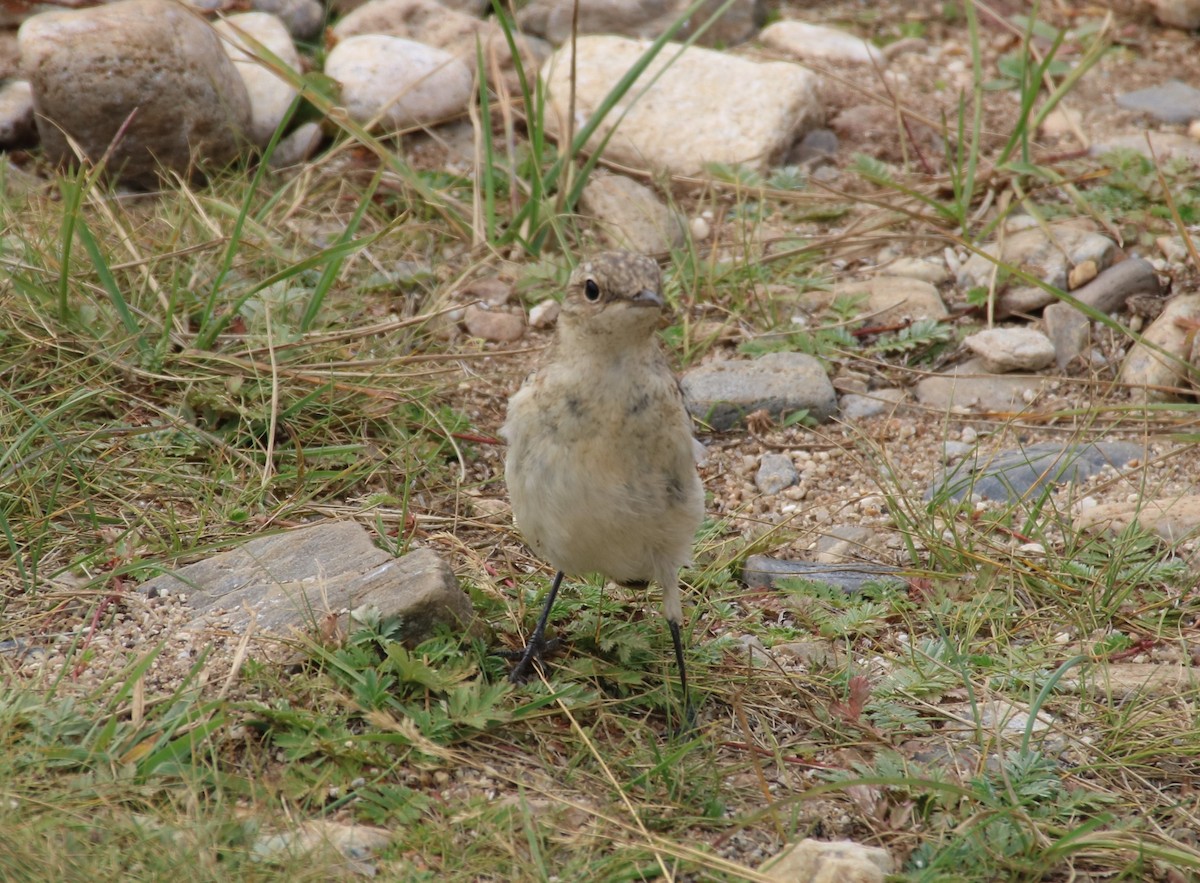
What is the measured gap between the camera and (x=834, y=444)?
19.8ft

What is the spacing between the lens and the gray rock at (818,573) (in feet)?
17.0

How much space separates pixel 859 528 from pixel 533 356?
6.36 feet

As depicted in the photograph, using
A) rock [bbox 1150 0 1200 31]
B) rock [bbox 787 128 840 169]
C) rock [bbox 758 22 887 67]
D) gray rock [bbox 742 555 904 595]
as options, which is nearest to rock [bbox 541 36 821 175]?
rock [bbox 787 128 840 169]

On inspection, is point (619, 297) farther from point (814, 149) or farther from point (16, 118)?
point (16, 118)

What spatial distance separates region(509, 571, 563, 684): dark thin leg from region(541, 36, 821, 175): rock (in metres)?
3.77

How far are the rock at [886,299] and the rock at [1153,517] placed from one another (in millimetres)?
1673

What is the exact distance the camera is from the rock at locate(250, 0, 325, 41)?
8672 millimetres

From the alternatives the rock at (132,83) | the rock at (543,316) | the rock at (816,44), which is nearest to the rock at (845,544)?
the rock at (543,316)

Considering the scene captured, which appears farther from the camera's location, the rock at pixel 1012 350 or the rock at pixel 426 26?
the rock at pixel 426 26

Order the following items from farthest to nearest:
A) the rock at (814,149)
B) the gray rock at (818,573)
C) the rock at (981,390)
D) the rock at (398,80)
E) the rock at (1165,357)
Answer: the rock at (814,149), the rock at (398,80), the rock at (981,390), the rock at (1165,357), the gray rock at (818,573)

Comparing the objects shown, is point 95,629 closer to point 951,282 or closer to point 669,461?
point 669,461

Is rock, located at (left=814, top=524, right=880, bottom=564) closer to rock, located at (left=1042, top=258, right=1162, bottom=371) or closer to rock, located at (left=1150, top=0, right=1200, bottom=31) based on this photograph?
rock, located at (left=1042, top=258, right=1162, bottom=371)

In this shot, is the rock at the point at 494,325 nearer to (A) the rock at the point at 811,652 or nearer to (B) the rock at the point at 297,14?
(A) the rock at the point at 811,652

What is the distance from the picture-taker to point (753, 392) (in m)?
6.25
